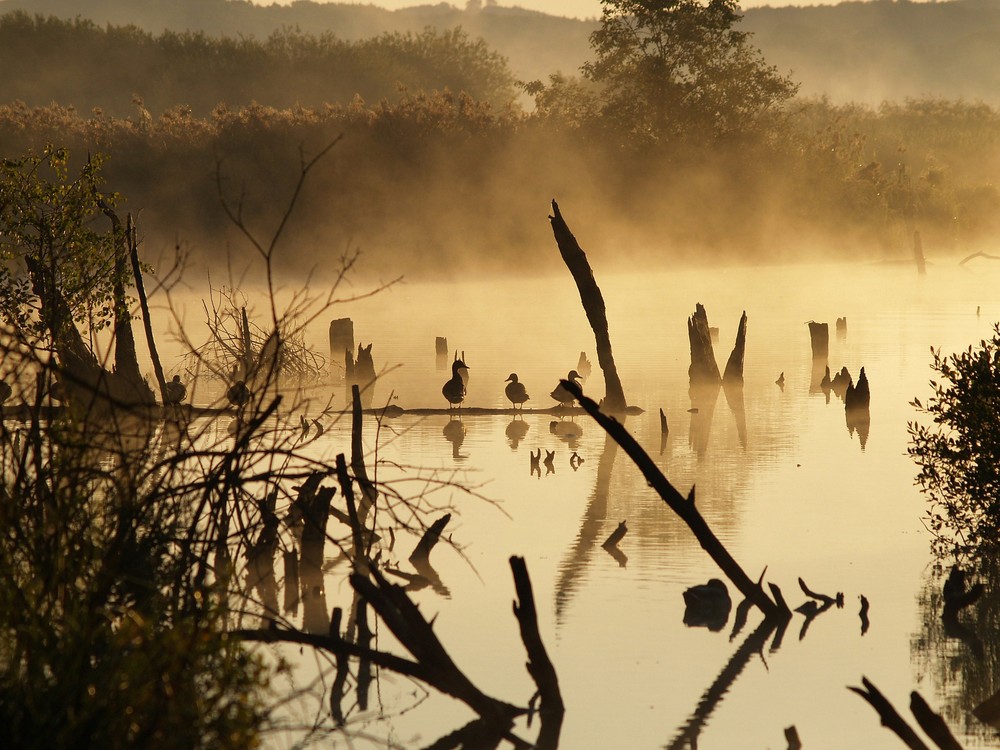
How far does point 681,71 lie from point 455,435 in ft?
162

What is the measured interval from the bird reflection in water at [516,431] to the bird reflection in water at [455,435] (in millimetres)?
699

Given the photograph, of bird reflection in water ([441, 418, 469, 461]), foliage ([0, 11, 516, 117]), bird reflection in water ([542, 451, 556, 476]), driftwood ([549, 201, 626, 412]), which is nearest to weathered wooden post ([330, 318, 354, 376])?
bird reflection in water ([441, 418, 469, 461])

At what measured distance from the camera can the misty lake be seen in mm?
10156

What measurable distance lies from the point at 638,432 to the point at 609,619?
10.9 meters

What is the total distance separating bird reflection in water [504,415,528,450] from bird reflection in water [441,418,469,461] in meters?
0.70

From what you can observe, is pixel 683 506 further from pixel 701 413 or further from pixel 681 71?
pixel 681 71

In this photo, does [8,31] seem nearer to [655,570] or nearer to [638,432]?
[638,432]

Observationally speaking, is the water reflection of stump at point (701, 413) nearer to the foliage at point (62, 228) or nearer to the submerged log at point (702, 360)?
the submerged log at point (702, 360)

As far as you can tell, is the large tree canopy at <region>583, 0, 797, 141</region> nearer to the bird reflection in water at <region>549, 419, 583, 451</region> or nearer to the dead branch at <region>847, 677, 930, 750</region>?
the bird reflection in water at <region>549, 419, 583, 451</region>

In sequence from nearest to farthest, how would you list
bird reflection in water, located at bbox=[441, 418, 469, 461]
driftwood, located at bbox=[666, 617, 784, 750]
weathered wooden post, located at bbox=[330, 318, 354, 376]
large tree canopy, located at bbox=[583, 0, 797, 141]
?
driftwood, located at bbox=[666, 617, 784, 750] → bird reflection in water, located at bbox=[441, 418, 469, 461] → weathered wooden post, located at bbox=[330, 318, 354, 376] → large tree canopy, located at bbox=[583, 0, 797, 141]

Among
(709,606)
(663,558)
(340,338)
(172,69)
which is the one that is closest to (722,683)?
(709,606)

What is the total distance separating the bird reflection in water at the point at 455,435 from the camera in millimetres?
21175

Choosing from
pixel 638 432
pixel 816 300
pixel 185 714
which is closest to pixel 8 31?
pixel 816 300

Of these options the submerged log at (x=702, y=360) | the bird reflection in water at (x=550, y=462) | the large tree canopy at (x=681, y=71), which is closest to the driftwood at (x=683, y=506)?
the bird reflection in water at (x=550, y=462)
